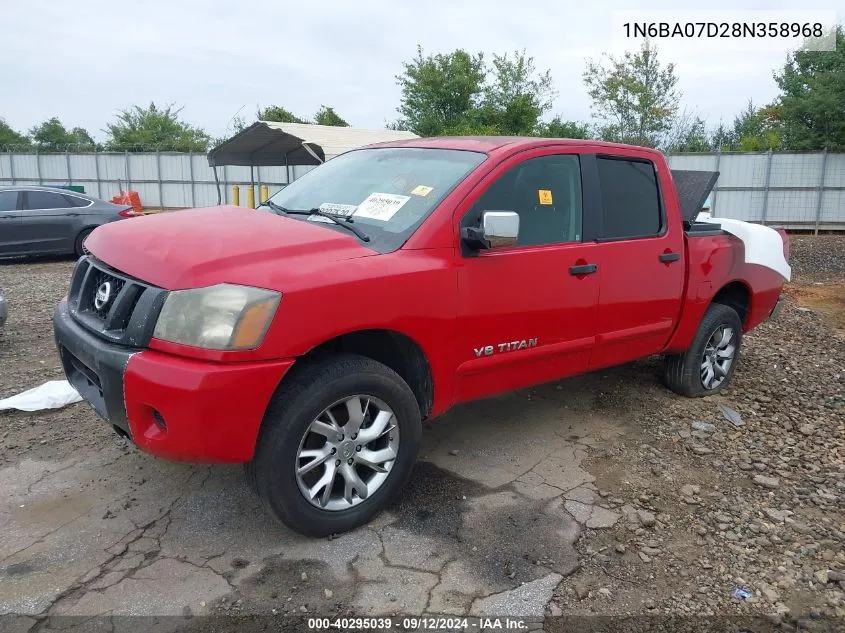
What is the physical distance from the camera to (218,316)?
8.50 ft

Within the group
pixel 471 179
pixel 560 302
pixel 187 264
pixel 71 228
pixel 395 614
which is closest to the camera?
pixel 395 614

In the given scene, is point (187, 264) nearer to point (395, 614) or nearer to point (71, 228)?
point (395, 614)

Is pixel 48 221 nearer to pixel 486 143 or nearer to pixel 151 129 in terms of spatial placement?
pixel 486 143

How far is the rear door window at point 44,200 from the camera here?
444 inches

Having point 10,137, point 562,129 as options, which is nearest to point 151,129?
point 10,137

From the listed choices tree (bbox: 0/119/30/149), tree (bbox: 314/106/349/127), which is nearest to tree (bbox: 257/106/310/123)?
tree (bbox: 314/106/349/127)

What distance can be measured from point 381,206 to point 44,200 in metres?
10.2

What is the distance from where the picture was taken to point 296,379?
2820 millimetres

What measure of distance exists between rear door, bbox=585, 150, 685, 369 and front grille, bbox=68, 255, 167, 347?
2.50 m

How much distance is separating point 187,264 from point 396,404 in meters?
1.09

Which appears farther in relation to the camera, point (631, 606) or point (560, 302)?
point (560, 302)

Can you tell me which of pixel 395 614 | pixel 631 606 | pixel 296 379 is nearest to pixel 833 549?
pixel 631 606

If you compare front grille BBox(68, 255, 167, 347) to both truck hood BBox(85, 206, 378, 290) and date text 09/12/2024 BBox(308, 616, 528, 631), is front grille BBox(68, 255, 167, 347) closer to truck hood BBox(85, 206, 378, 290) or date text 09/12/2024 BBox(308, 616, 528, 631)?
truck hood BBox(85, 206, 378, 290)

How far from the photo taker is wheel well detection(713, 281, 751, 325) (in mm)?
5145
